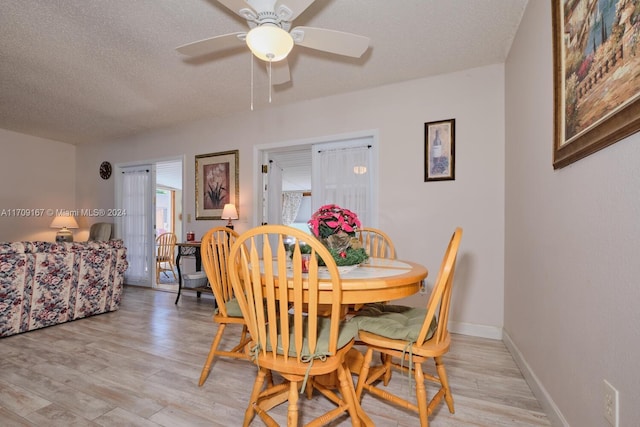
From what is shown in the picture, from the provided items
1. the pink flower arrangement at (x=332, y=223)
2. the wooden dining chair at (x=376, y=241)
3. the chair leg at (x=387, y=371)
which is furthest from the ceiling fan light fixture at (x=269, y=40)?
the chair leg at (x=387, y=371)

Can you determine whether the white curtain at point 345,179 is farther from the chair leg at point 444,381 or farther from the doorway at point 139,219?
the doorway at point 139,219

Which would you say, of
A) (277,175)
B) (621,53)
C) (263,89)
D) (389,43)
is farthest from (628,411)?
(277,175)

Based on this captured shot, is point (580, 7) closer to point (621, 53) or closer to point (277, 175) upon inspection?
point (621, 53)

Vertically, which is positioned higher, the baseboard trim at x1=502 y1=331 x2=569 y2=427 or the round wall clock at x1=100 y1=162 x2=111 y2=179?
the round wall clock at x1=100 y1=162 x2=111 y2=179

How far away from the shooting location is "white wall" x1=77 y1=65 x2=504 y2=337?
9.04 ft

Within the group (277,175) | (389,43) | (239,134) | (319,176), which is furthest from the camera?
(277,175)

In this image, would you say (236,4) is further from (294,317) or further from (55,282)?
(55,282)

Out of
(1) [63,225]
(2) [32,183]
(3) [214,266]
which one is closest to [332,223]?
(3) [214,266]

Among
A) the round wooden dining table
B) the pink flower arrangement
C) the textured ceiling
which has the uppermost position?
the textured ceiling

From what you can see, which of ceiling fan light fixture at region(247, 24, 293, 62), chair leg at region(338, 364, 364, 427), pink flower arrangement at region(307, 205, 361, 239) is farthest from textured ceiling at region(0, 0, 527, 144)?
chair leg at region(338, 364, 364, 427)

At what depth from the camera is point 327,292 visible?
127 cm

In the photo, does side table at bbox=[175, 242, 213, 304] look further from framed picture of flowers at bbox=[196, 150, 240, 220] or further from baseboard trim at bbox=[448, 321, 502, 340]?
baseboard trim at bbox=[448, 321, 502, 340]

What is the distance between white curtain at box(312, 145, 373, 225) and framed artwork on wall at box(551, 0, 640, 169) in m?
1.95

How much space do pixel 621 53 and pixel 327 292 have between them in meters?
1.30
